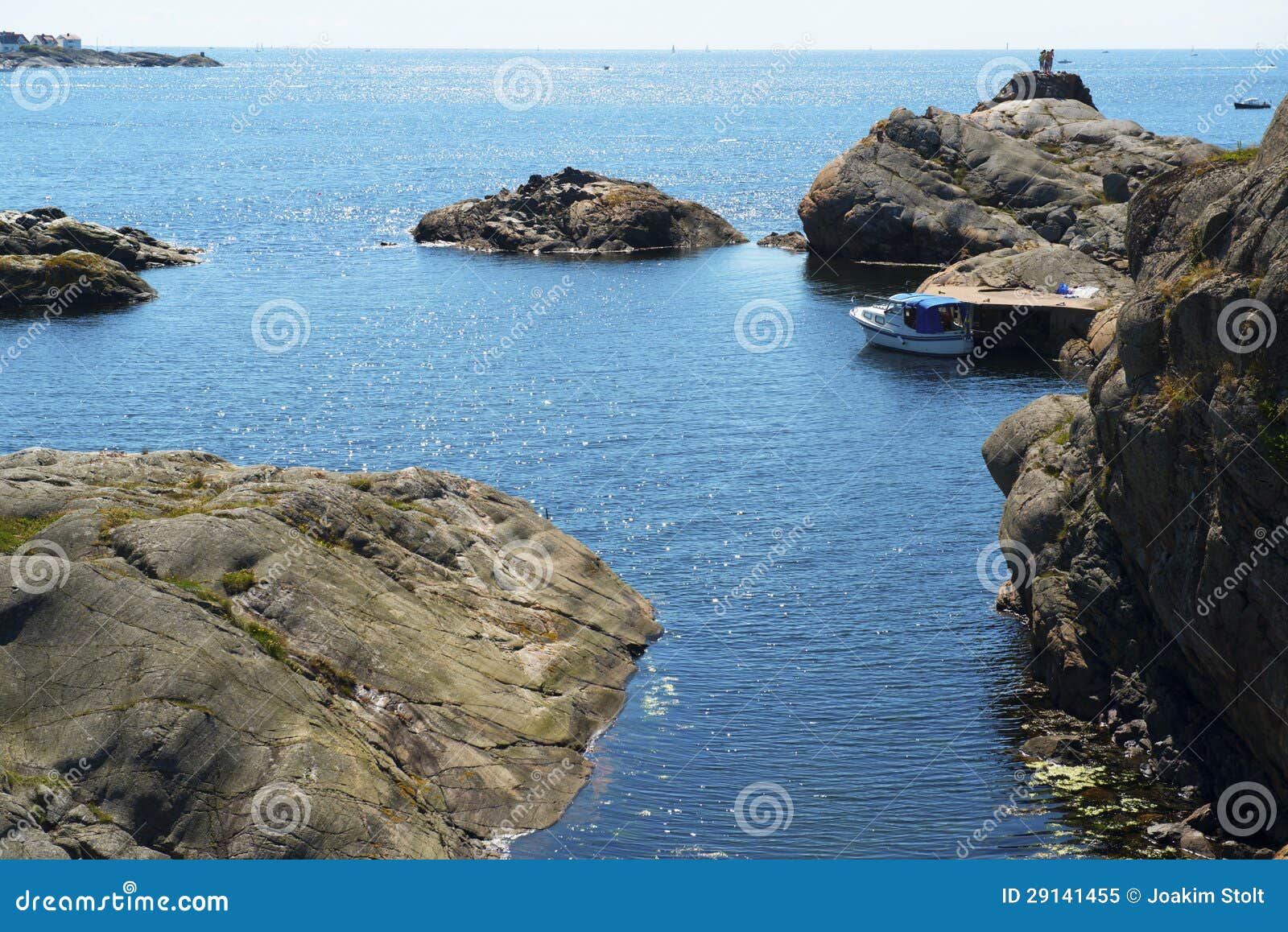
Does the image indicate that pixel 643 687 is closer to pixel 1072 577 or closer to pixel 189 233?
pixel 1072 577

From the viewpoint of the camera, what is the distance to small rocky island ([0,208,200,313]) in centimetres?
10069

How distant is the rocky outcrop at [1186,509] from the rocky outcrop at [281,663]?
1430 cm

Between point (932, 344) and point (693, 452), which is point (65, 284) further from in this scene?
point (932, 344)

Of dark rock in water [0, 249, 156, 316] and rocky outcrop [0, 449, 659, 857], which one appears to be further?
dark rock in water [0, 249, 156, 316]

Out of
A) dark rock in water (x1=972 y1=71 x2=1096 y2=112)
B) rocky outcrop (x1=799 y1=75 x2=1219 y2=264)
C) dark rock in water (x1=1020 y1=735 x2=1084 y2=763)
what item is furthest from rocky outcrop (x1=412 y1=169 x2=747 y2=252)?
Result: dark rock in water (x1=1020 y1=735 x2=1084 y2=763)

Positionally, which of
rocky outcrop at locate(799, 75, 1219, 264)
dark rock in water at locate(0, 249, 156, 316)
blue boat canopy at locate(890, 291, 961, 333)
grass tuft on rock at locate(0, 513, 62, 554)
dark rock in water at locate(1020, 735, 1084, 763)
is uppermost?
rocky outcrop at locate(799, 75, 1219, 264)

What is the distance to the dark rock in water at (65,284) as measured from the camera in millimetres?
100250

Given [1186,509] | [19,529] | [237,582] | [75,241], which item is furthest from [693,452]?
[75,241]

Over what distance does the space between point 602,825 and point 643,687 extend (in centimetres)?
875

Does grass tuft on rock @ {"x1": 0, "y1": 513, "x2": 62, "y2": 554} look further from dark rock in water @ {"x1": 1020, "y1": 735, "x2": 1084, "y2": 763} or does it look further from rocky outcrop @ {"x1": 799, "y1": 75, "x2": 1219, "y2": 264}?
rocky outcrop @ {"x1": 799, "y1": 75, "x2": 1219, "y2": 264}

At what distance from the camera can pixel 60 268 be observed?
103 meters

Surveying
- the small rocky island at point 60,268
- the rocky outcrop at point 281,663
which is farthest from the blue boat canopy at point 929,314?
the small rocky island at point 60,268

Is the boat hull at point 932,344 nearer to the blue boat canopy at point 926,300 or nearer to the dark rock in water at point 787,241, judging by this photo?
the blue boat canopy at point 926,300

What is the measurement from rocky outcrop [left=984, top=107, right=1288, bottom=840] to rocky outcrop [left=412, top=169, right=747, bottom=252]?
283ft
